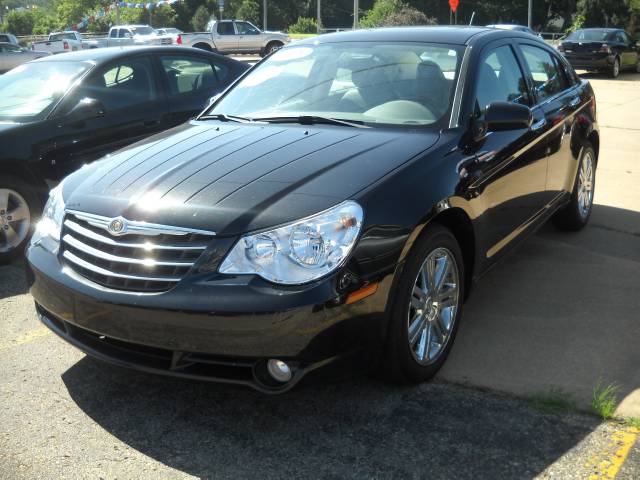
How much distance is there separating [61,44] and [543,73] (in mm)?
33101

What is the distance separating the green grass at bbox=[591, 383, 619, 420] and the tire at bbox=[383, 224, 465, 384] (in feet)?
2.37

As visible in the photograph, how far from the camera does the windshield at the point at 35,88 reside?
6195 mm

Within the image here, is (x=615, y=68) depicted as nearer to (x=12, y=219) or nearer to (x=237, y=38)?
(x=237, y=38)

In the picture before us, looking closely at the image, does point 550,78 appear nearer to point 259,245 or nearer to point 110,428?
point 259,245

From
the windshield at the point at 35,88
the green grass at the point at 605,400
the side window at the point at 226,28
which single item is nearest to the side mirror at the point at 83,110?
the windshield at the point at 35,88

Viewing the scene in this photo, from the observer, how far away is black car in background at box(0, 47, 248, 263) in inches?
232

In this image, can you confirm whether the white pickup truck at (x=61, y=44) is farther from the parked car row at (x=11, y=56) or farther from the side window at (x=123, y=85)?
the side window at (x=123, y=85)

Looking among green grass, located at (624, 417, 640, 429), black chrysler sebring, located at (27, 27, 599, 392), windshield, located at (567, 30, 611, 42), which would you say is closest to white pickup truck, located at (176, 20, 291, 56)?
windshield, located at (567, 30, 611, 42)

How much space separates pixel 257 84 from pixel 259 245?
6.83 feet

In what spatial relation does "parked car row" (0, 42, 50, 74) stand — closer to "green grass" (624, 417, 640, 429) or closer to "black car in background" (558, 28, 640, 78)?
"black car in background" (558, 28, 640, 78)

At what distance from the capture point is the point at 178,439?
3.18m

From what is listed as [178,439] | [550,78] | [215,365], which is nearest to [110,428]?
[178,439]

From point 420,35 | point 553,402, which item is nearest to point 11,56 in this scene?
point 420,35

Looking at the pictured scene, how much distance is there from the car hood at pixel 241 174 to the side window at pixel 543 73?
169 cm
